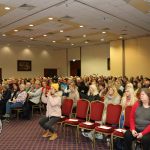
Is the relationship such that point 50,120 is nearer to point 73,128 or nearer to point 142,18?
point 73,128

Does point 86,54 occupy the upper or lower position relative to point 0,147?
upper

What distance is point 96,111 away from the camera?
5.92m

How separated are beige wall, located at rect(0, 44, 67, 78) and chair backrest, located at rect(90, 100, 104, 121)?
14.5m

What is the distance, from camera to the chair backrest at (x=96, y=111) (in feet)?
19.2

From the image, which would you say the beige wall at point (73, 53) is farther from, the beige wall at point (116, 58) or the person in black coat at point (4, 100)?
the person in black coat at point (4, 100)

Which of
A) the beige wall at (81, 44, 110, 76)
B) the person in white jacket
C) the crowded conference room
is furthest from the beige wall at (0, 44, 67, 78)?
the person in white jacket

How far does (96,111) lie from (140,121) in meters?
1.59

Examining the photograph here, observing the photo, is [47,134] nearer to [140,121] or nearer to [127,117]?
[127,117]

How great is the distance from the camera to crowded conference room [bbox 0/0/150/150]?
5372 millimetres

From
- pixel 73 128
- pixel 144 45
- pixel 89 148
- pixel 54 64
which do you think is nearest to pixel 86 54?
pixel 54 64

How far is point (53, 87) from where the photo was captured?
6.47 m

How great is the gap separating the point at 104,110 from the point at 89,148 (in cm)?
100

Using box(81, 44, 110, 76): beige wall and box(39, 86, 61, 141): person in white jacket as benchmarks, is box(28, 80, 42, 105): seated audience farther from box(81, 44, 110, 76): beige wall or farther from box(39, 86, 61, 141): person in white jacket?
box(81, 44, 110, 76): beige wall

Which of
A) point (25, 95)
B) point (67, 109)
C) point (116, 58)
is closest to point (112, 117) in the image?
point (67, 109)
